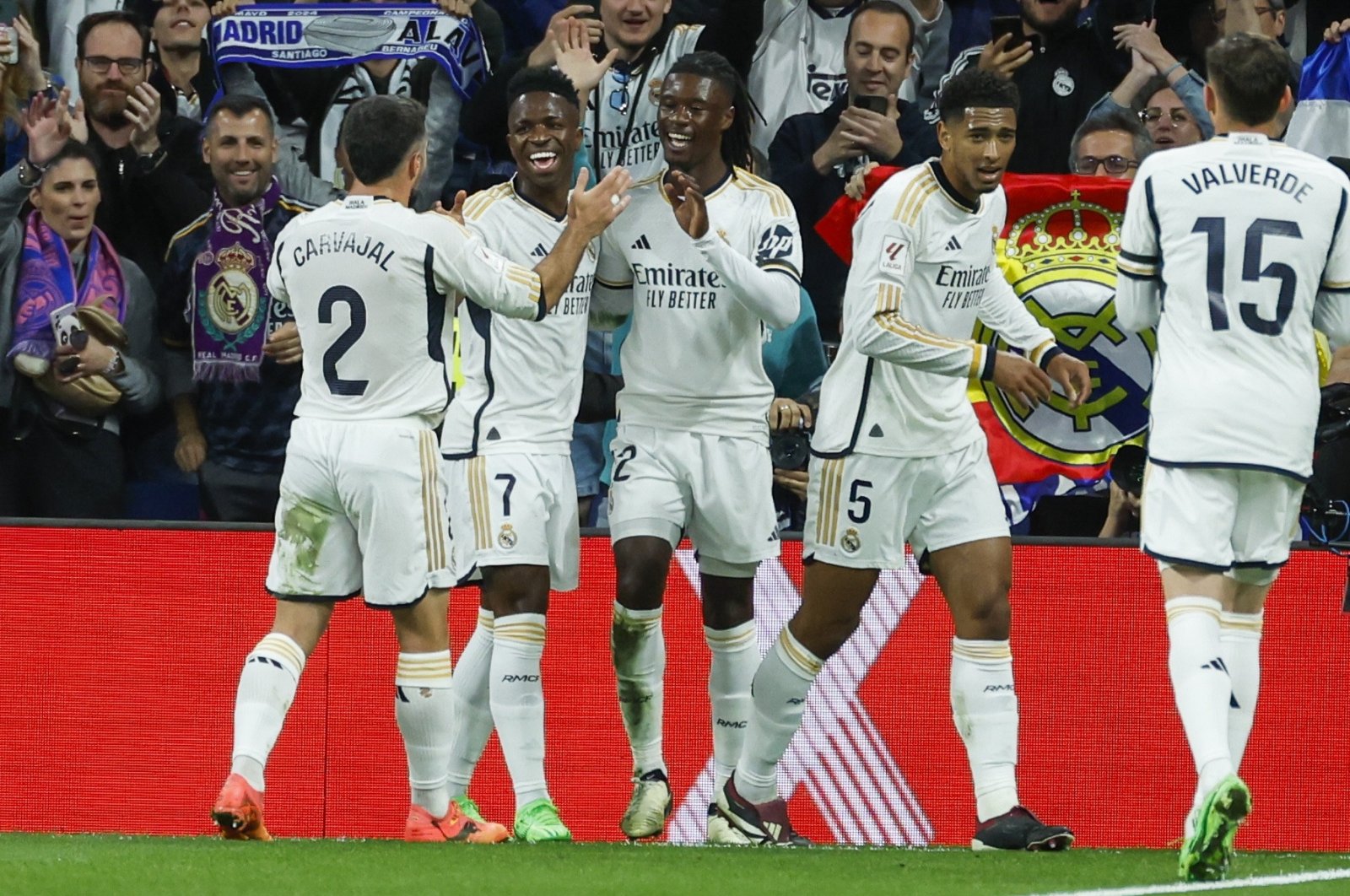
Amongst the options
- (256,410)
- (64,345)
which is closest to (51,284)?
(64,345)

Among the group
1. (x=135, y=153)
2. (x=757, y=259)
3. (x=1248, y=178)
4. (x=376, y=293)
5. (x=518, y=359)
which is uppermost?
(x=1248, y=178)

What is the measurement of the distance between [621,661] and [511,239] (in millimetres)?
1451

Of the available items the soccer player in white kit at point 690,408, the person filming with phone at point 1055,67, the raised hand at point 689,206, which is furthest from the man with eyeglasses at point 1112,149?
the raised hand at point 689,206

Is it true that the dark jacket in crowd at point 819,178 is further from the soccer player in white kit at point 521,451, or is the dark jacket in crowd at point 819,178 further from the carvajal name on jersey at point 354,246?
the carvajal name on jersey at point 354,246

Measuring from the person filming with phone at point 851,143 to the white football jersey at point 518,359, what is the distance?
200 cm

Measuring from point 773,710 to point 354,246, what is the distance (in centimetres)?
203

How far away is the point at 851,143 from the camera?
352 inches

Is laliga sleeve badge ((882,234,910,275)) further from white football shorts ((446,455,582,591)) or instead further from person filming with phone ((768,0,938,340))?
person filming with phone ((768,0,938,340))

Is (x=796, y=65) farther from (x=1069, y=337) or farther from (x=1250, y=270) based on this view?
(x=1250, y=270)

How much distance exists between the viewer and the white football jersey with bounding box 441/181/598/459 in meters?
7.21

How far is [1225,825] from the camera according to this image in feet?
17.4

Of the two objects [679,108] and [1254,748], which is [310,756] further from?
[1254,748]

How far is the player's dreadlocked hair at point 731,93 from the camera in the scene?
23.3 ft

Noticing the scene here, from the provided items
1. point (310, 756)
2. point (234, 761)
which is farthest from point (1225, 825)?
point (310, 756)
